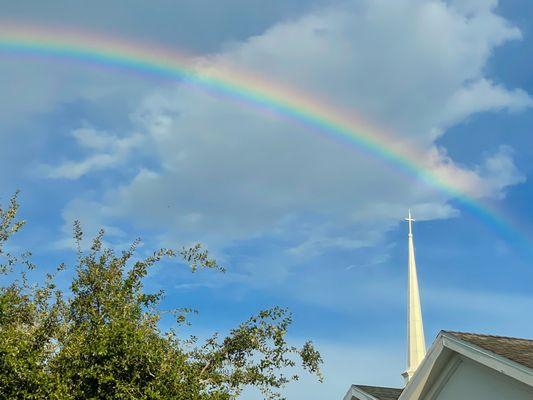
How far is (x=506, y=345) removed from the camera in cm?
1705

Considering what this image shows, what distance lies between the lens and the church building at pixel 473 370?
15.6m

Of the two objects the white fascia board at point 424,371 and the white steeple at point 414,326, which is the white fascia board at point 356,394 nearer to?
the white fascia board at point 424,371

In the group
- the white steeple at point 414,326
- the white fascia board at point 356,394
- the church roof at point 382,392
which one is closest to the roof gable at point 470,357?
the church roof at point 382,392

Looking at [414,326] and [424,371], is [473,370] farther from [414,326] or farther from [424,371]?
[414,326]

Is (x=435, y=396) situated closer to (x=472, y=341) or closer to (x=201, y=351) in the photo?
(x=472, y=341)

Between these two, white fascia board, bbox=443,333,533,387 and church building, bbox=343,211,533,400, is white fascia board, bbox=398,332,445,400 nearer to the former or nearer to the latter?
church building, bbox=343,211,533,400

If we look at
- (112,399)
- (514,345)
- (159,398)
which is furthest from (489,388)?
(112,399)

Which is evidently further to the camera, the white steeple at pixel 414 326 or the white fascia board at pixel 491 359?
the white steeple at pixel 414 326

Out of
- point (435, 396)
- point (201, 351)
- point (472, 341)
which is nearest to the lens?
point (472, 341)

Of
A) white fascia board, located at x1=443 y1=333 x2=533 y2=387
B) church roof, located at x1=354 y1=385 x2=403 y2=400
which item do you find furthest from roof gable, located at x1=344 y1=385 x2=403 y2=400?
white fascia board, located at x1=443 y1=333 x2=533 y2=387

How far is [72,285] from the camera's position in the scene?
22094 mm

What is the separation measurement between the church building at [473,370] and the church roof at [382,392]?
5 centimetres

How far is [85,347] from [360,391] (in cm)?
932

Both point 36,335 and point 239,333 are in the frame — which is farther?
point 239,333
